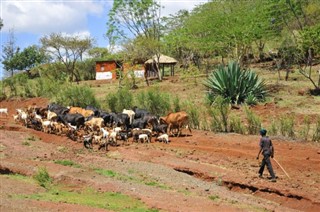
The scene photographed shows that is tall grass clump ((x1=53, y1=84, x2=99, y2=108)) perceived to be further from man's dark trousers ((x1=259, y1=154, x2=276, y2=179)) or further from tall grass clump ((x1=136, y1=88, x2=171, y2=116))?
man's dark trousers ((x1=259, y1=154, x2=276, y2=179))

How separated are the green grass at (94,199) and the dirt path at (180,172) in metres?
0.26

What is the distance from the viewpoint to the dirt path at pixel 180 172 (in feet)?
34.5

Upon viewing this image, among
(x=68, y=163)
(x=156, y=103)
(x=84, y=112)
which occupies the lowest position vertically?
(x=68, y=163)

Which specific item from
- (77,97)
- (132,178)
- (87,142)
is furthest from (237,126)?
(77,97)

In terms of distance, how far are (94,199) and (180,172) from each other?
3441 mm

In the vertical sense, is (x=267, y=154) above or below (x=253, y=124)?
below

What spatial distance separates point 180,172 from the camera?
518 inches

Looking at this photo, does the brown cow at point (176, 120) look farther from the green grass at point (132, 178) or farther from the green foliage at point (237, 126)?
the green grass at point (132, 178)

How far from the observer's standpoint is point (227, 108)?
1850 cm

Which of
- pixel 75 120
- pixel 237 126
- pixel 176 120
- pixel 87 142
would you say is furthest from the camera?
pixel 75 120

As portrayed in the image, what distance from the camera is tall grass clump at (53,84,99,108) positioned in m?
25.0

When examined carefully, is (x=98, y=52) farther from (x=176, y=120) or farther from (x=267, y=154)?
(x=267, y=154)

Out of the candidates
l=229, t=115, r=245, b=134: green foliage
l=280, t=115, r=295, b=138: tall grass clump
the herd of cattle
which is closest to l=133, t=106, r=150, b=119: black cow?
the herd of cattle

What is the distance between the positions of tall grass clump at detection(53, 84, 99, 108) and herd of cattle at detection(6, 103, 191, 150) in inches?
177
